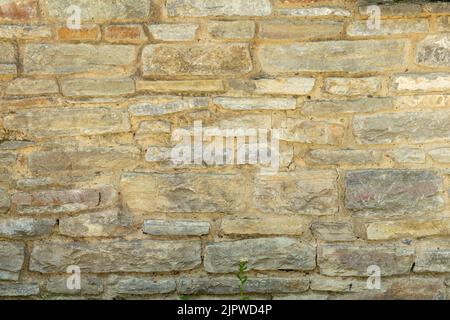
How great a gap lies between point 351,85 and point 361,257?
84 cm

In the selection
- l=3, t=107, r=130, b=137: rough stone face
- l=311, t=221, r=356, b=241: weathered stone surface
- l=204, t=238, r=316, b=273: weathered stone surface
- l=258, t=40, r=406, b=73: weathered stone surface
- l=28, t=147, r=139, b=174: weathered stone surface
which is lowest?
l=204, t=238, r=316, b=273: weathered stone surface

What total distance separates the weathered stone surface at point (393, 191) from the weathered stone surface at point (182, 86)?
0.77 meters

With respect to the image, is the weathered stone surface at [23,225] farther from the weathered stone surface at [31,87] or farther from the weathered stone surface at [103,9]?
the weathered stone surface at [103,9]

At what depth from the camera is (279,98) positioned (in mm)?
2814

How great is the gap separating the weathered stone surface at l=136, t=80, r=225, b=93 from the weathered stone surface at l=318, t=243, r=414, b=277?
37.2 inches

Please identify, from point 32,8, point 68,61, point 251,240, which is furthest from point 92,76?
Result: point 251,240

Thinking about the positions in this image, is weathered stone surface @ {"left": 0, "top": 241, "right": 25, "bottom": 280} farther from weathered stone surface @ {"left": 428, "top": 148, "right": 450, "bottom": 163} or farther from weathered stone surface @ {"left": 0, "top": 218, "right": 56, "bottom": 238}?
weathered stone surface @ {"left": 428, "top": 148, "right": 450, "bottom": 163}

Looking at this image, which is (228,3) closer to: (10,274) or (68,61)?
(68,61)

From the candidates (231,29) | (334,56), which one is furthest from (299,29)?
(231,29)

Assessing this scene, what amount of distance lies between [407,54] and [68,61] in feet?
5.30

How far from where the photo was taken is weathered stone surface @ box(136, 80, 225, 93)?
9.20 ft

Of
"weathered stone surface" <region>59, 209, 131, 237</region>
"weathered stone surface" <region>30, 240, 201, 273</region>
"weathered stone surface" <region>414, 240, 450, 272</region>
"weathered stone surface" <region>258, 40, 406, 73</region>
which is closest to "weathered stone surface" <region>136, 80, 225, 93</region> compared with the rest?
"weathered stone surface" <region>258, 40, 406, 73</region>

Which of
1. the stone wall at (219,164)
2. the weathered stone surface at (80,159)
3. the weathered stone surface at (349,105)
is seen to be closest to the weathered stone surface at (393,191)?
the stone wall at (219,164)

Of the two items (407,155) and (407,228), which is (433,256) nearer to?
(407,228)
